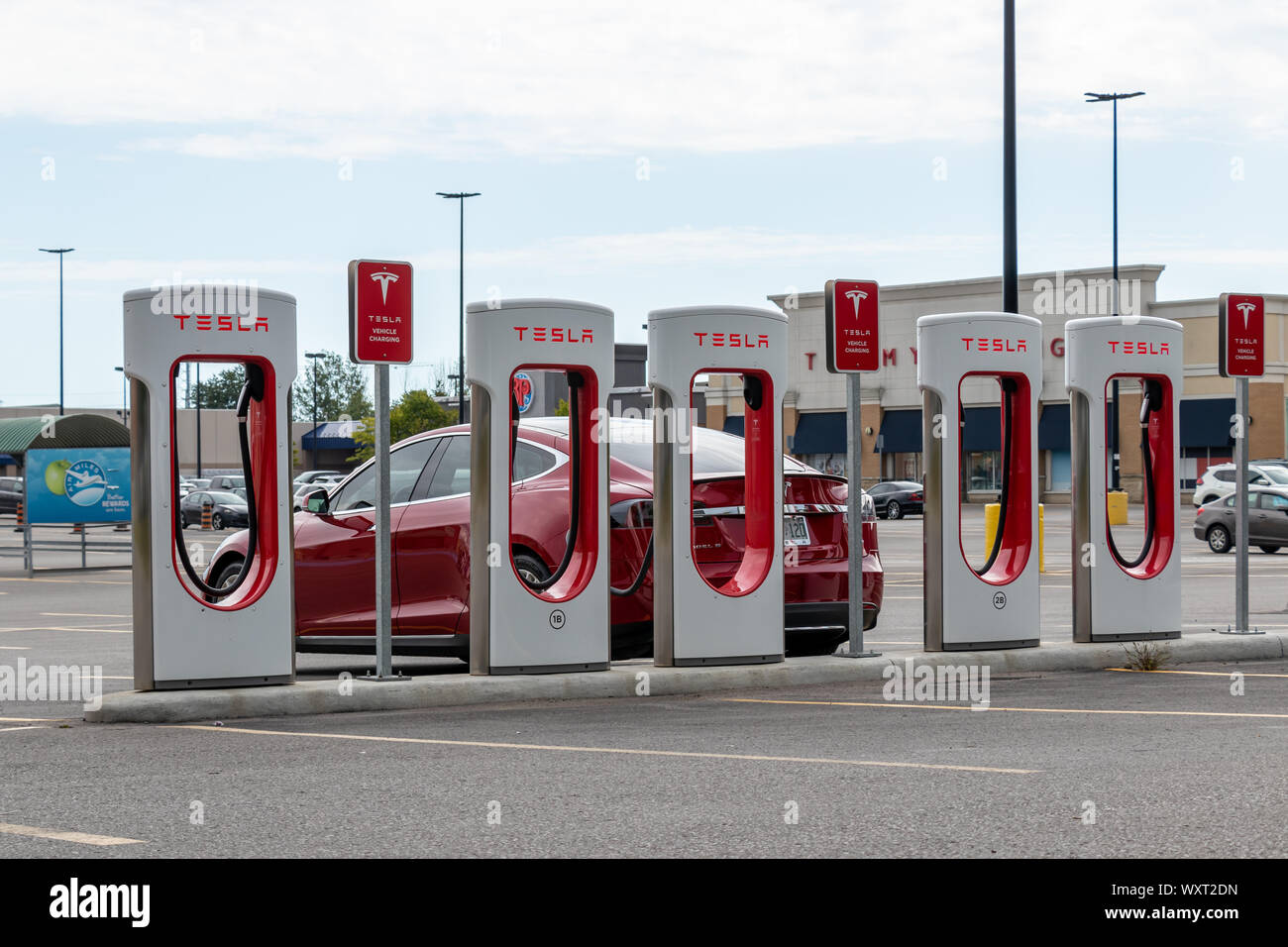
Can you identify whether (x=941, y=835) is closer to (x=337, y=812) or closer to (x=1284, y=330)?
(x=337, y=812)

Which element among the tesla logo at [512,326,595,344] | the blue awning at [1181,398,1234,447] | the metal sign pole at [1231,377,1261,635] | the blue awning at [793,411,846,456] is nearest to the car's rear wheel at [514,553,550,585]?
the tesla logo at [512,326,595,344]

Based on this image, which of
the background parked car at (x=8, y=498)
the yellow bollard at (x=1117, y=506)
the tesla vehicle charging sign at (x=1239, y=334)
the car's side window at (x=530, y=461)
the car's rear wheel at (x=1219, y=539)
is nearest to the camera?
the car's side window at (x=530, y=461)

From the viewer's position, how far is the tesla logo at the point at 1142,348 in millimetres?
11531

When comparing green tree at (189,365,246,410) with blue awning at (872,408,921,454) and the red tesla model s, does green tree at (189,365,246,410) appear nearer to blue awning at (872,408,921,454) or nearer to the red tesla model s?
blue awning at (872,408,921,454)

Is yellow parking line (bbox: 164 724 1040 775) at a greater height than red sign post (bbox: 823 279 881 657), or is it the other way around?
red sign post (bbox: 823 279 881 657)

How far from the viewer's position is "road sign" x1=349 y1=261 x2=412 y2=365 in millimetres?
9398

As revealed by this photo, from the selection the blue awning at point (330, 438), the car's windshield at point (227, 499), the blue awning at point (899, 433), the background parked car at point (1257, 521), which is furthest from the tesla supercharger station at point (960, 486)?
the blue awning at point (330, 438)

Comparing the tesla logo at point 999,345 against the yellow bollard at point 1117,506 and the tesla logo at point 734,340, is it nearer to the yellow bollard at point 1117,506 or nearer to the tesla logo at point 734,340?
the tesla logo at point 734,340

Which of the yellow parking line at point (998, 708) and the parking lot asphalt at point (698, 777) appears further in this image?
the yellow parking line at point (998, 708)

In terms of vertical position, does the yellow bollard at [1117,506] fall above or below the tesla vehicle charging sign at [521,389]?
below

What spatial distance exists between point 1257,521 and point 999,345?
1887cm

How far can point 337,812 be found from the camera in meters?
6.29

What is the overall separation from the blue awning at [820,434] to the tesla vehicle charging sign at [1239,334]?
50.4 meters

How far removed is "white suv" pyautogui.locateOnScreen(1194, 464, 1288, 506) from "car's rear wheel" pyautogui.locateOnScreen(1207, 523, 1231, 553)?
24.0ft
